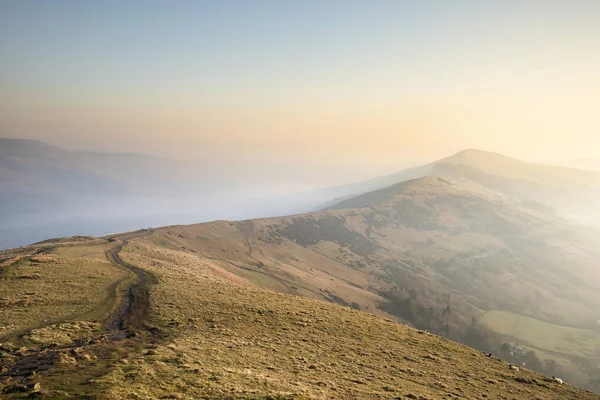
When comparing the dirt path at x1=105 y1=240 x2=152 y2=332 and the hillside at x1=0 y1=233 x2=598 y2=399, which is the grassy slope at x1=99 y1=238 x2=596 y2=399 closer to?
the hillside at x1=0 y1=233 x2=598 y2=399

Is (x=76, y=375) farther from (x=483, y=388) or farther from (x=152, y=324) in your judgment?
(x=483, y=388)

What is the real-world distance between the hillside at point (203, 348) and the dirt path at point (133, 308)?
163 millimetres

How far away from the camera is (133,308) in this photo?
40219mm

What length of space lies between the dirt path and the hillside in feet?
0.53

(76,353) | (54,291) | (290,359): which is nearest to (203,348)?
(290,359)

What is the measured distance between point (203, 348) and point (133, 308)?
603 inches

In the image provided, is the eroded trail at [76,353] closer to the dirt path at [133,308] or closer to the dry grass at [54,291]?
the dirt path at [133,308]

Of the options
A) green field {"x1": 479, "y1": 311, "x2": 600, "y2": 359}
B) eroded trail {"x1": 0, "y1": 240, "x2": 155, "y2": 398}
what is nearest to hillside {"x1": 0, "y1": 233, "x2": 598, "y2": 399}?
eroded trail {"x1": 0, "y1": 240, "x2": 155, "y2": 398}

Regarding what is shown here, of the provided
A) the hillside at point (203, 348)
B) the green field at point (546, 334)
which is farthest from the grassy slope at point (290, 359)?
the green field at point (546, 334)

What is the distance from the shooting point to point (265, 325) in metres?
40.0

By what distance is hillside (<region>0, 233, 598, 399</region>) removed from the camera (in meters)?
22.8

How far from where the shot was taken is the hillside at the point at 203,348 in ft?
74.7

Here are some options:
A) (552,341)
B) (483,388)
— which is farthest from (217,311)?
(552,341)

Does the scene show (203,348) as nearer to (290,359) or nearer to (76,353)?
(290,359)
